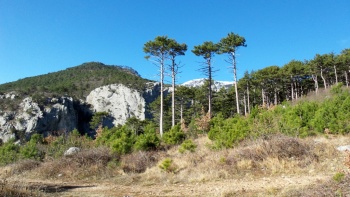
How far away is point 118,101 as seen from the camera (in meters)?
73.4

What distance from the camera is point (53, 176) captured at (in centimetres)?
1324

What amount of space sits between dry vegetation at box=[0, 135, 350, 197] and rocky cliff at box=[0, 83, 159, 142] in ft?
106

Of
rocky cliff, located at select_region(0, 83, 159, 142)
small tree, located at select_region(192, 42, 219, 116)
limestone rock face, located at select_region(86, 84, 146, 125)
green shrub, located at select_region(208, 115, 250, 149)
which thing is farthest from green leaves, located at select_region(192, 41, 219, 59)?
limestone rock face, located at select_region(86, 84, 146, 125)

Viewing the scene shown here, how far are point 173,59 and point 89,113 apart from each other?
5277 cm

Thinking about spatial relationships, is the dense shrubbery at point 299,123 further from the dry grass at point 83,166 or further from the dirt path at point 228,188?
the dry grass at point 83,166

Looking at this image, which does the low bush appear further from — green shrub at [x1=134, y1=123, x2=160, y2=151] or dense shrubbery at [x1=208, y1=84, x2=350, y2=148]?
dense shrubbery at [x1=208, y1=84, x2=350, y2=148]

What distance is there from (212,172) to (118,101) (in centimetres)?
6621

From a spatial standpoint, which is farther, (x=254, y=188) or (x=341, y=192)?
(x=254, y=188)

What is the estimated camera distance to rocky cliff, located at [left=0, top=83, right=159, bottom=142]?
54.9 metres

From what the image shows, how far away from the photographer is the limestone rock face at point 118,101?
72.2 meters

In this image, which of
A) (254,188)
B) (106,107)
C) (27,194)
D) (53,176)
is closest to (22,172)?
(53,176)

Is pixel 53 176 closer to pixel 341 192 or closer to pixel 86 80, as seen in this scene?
pixel 341 192

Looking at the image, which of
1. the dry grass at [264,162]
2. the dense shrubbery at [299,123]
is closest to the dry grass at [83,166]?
the dry grass at [264,162]

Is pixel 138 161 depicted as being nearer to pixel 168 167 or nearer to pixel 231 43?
pixel 168 167
